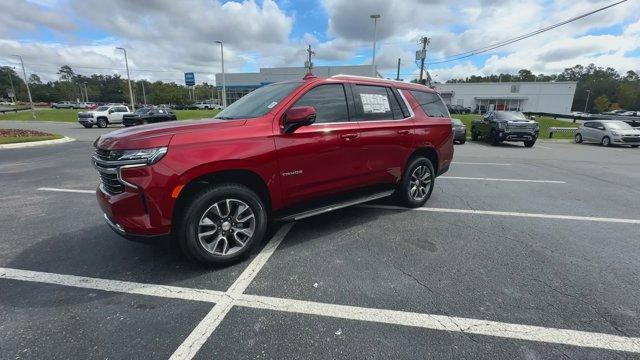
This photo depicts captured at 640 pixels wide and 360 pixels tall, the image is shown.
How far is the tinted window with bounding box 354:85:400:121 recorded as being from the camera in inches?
166

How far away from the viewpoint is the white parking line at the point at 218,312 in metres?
2.20

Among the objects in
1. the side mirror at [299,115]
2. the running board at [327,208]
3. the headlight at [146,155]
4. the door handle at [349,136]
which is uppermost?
the side mirror at [299,115]

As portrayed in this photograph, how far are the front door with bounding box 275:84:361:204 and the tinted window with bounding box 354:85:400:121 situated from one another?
23 cm

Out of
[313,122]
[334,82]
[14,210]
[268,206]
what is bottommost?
[14,210]

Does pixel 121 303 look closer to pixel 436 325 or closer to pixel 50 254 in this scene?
pixel 50 254

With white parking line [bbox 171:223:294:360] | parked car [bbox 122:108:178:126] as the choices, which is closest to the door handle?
white parking line [bbox 171:223:294:360]

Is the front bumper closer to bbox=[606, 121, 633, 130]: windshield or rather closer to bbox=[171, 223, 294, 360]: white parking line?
bbox=[606, 121, 633, 130]: windshield

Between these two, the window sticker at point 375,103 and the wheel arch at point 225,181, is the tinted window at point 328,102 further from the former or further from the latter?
the wheel arch at point 225,181

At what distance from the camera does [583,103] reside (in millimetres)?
99688

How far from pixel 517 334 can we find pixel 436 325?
0.55 meters

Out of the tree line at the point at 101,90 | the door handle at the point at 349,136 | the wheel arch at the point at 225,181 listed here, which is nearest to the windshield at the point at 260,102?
the wheel arch at the point at 225,181

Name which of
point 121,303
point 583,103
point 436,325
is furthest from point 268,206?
point 583,103

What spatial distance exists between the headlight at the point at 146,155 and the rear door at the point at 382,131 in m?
2.27

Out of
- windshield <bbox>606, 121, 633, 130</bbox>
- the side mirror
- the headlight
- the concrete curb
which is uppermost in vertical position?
the side mirror
